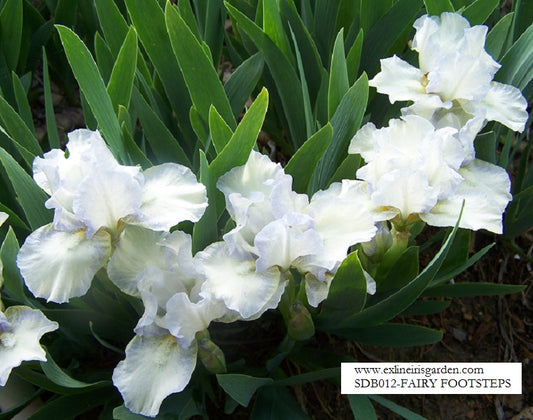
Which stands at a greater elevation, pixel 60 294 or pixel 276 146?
pixel 60 294

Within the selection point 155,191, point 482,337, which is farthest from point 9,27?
point 482,337

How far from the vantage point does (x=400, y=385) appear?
3.18 ft

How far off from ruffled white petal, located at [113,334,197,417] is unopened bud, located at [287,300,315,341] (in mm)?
145

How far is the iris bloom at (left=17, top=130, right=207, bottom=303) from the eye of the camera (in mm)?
737

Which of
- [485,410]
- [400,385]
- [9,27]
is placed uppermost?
[9,27]

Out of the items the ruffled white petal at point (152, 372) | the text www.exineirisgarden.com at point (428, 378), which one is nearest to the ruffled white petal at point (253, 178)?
the ruffled white petal at point (152, 372)

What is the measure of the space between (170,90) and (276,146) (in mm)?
509

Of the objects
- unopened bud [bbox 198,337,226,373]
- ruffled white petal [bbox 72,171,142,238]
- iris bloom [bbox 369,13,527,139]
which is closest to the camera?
ruffled white petal [bbox 72,171,142,238]

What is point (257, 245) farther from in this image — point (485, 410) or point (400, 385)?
point (485, 410)

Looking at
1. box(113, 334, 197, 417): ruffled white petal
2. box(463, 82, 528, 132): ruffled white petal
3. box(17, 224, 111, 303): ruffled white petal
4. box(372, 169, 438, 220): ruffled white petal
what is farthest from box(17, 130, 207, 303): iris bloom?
box(463, 82, 528, 132): ruffled white petal

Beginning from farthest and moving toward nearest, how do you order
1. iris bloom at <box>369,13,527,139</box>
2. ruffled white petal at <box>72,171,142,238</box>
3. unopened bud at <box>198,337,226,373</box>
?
iris bloom at <box>369,13,527,139</box>, unopened bud at <box>198,337,226,373</box>, ruffled white petal at <box>72,171,142,238</box>

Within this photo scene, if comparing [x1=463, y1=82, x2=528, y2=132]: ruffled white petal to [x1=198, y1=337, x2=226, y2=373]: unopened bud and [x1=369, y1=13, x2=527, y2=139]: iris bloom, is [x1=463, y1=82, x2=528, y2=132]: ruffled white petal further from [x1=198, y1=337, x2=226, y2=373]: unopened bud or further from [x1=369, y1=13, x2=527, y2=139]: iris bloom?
[x1=198, y1=337, x2=226, y2=373]: unopened bud

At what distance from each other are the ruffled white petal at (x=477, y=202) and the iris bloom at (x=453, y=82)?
70 millimetres

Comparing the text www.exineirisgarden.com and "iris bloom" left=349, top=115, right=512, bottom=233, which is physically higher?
"iris bloom" left=349, top=115, right=512, bottom=233
